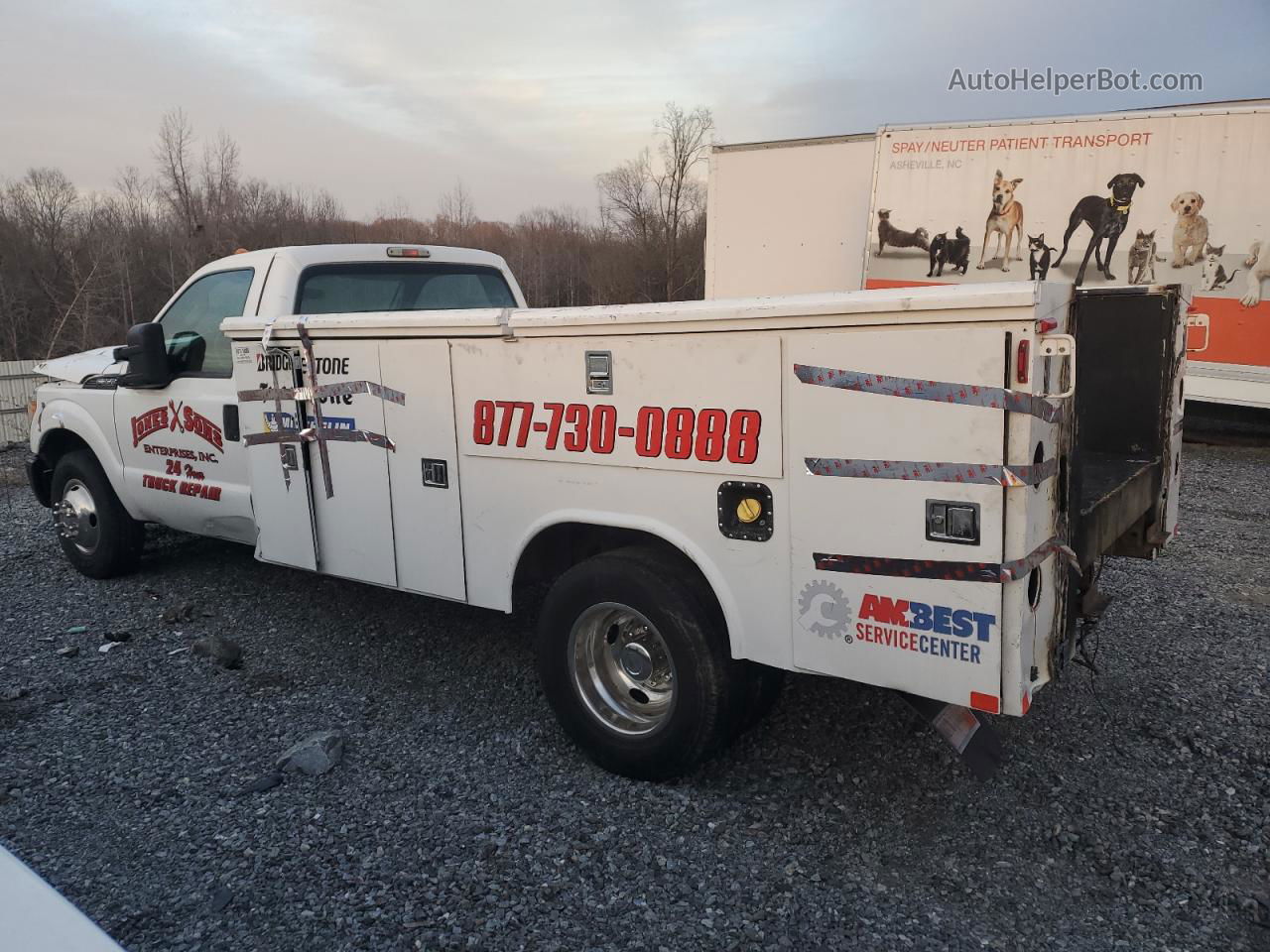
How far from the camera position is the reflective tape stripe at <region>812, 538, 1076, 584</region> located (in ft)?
8.42

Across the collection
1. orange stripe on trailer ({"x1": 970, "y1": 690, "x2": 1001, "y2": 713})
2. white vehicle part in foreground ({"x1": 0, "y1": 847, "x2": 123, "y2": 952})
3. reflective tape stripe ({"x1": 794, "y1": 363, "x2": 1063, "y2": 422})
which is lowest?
orange stripe on trailer ({"x1": 970, "y1": 690, "x2": 1001, "y2": 713})

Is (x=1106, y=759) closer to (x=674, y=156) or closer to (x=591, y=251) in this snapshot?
(x=674, y=156)

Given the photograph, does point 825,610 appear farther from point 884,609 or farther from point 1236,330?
point 1236,330

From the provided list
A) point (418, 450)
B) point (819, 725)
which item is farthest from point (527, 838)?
point (418, 450)

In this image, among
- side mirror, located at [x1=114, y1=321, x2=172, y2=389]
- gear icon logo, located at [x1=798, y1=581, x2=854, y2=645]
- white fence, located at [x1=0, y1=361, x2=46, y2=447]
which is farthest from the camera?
white fence, located at [x1=0, y1=361, x2=46, y2=447]

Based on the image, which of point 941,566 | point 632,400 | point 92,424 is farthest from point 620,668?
point 92,424

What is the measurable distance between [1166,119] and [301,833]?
10662 millimetres

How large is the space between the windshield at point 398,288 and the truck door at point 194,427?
0.34m

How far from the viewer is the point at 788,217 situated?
12.5 m

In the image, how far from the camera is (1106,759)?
3.61 meters

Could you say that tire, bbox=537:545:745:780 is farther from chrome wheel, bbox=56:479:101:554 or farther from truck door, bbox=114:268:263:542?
chrome wheel, bbox=56:479:101:554

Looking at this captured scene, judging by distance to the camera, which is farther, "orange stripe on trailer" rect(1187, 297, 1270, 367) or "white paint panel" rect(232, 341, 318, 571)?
"orange stripe on trailer" rect(1187, 297, 1270, 367)

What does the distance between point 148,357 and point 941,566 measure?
15.2 feet

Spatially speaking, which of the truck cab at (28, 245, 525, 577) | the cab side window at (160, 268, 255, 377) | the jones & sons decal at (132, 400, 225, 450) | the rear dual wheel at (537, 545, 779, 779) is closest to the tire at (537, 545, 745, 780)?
the rear dual wheel at (537, 545, 779, 779)
